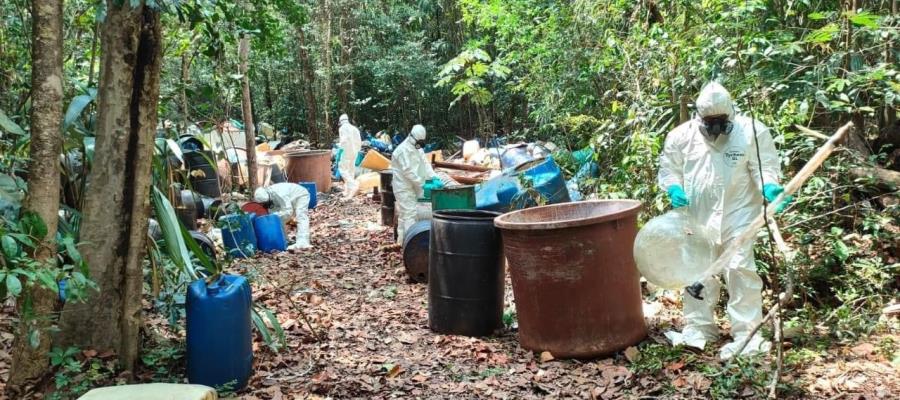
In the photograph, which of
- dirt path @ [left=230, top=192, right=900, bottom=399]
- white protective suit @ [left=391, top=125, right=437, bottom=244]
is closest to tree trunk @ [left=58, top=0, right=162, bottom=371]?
dirt path @ [left=230, top=192, right=900, bottom=399]

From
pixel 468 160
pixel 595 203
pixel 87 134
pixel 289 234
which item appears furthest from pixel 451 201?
pixel 468 160

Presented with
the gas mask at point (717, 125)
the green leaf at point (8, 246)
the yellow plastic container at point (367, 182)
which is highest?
the gas mask at point (717, 125)

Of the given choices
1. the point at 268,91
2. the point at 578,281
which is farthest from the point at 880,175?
the point at 268,91

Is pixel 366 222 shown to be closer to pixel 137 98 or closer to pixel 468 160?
pixel 468 160

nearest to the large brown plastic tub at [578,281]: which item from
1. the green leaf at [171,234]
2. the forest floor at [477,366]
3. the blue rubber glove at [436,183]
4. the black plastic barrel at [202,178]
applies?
the forest floor at [477,366]

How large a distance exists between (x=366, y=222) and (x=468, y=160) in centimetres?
357

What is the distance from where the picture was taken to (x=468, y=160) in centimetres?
1341

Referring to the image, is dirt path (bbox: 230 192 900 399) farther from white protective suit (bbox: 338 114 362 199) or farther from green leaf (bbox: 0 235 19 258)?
white protective suit (bbox: 338 114 362 199)

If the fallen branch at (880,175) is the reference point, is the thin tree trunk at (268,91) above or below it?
above

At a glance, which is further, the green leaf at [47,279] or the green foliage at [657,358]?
the green foliage at [657,358]

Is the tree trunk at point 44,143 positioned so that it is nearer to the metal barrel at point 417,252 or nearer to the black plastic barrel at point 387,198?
the metal barrel at point 417,252

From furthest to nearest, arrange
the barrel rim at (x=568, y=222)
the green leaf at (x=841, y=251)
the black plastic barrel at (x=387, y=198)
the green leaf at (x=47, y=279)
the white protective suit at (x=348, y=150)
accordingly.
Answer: the white protective suit at (x=348, y=150)
the black plastic barrel at (x=387, y=198)
the green leaf at (x=841, y=251)
the barrel rim at (x=568, y=222)
the green leaf at (x=47, y=279)

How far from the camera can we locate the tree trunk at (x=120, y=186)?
3629 millimetres

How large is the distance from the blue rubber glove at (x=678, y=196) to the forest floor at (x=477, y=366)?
90cm
